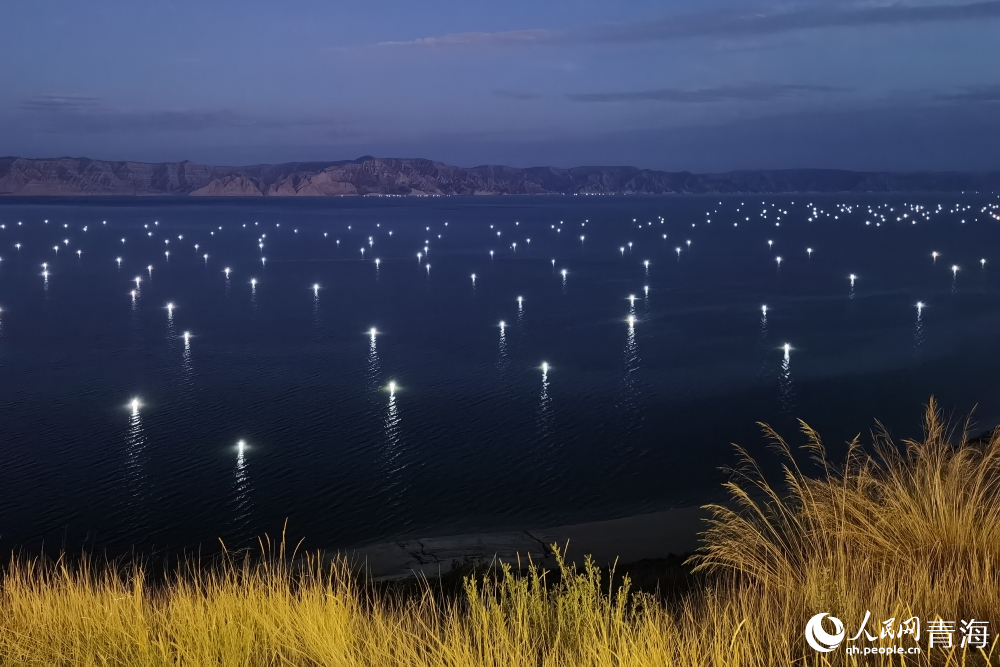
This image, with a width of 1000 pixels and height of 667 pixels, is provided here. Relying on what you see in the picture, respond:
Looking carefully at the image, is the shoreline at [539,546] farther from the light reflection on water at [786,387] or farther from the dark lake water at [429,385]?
the light reflection on water at [786,387]

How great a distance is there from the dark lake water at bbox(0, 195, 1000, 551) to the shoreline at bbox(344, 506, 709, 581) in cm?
151

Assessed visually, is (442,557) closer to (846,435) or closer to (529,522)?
(529,522)

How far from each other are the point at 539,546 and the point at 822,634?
11.1 m

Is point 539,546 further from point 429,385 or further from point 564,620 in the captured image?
point 429,385

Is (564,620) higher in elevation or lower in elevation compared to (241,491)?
higher

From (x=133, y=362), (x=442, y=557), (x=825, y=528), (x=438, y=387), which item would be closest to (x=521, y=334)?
(x=438, y=387)

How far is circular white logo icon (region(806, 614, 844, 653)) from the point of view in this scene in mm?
5465

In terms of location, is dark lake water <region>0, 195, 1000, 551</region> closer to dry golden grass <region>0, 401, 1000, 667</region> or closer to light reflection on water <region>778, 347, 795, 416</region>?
light reflection on water <region>778, 347, 795, 416</region>

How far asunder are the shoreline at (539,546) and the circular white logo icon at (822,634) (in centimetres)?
932

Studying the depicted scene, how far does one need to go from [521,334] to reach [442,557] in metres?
25.5

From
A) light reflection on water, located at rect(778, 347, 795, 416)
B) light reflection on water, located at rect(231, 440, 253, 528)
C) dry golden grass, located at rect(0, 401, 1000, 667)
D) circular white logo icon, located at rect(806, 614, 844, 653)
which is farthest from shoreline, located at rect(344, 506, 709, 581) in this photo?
light reflection on water, located at rect(778, 347, 795, 416)

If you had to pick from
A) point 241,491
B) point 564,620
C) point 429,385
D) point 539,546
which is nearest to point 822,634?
point 564,620

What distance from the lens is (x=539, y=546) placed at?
16.4 metres

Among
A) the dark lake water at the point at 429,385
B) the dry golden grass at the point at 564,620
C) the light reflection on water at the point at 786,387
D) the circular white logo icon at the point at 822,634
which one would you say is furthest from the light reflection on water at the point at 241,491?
the light reflection on water at the point at 786,387
